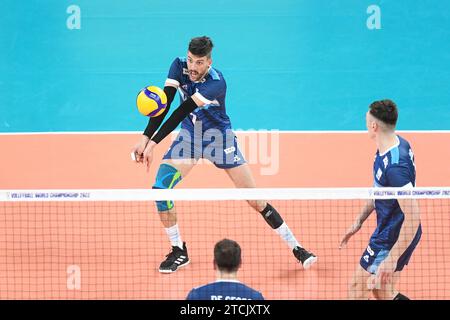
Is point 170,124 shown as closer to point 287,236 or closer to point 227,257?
point 287,236

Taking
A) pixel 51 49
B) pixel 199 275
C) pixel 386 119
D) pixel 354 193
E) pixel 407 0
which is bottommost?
pixel 199 275

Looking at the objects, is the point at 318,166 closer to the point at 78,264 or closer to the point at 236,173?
the point at 236,173

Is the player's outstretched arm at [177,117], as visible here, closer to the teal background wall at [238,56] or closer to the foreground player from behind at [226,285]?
the foreground player from behind at [226,285]

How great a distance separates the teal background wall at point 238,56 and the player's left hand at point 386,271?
9.24 metres

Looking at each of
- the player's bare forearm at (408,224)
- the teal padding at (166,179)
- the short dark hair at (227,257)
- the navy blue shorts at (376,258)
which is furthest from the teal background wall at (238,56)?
the short dark hair at (227,257)

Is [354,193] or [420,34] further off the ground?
[420,34]

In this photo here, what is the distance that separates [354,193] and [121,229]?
4358 millimetres

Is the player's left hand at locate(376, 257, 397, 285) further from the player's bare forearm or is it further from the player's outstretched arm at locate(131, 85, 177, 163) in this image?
the player's outstretched arm at locate(131, 85, 177, 163)

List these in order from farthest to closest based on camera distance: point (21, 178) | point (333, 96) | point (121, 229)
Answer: point (333, 96) → point (21, 178) → point (121, 229)

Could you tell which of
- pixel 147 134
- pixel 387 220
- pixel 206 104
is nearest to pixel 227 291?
pixel 387 220

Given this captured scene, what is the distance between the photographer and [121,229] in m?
9.70

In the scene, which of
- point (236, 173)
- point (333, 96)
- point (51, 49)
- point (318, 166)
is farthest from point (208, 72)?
point (51, 49)

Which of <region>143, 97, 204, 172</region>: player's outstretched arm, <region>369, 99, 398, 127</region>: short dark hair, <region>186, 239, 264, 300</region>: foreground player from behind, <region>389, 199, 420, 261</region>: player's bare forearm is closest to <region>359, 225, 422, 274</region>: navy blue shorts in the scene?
<region>389, 199, 420, 261</region>: player's bare forearm

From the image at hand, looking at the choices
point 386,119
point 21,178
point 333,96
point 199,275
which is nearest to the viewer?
point 386,119
